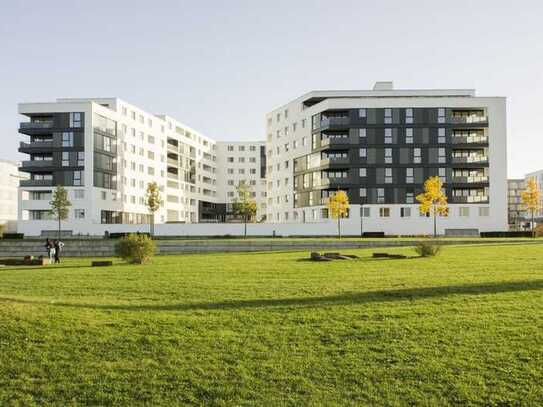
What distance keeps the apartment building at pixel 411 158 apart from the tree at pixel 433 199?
3.13 m

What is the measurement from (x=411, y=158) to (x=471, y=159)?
8.10 m

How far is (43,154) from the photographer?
2795 inches

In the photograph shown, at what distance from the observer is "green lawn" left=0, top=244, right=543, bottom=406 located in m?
7.48

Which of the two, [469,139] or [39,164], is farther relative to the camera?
[39,164]

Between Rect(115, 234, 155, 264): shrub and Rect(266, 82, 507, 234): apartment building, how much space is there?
145 feet

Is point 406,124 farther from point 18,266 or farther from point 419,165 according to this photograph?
point 18,266

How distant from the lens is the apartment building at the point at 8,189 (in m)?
103

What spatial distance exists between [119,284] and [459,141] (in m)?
61.4

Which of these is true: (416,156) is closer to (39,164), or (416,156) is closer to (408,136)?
(408,136)

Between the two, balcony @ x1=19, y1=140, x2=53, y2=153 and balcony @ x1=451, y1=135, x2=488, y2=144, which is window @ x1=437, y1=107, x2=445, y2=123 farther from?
balcony @ x1=19, y1=140, x2=53, y2=153

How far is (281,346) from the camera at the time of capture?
30.3ft

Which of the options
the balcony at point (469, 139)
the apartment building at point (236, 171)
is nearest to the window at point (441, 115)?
the balcony at point (469, 139)

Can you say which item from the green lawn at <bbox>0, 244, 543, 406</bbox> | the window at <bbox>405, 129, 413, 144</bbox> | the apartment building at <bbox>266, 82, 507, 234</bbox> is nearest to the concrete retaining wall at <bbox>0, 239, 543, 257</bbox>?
the apartment building at <bbox>266, 82, 507, 234</bbox>

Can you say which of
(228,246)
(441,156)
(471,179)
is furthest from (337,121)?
(228,246)
